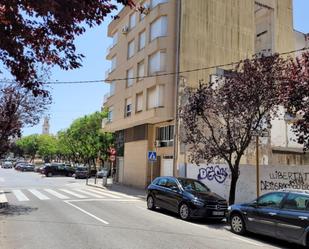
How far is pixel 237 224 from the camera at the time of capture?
12.1m

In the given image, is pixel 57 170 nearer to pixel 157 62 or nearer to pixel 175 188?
pixel 157 62

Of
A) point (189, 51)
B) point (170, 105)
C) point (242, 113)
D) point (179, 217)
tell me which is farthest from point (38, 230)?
point (189, 51)

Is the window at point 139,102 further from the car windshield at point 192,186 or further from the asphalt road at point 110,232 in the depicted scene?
the asphalt road at point 110,232

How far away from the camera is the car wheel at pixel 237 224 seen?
11.8 m

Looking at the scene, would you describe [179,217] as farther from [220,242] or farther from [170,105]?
[170,105]

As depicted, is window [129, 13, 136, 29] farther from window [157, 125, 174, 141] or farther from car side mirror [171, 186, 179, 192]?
car side mirror [171, 186, 179, 192]

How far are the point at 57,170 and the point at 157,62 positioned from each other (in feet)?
101

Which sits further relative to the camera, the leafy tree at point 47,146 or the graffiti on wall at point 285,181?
the leafy tree at point 47,146

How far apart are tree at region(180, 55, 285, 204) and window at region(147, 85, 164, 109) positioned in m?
10.9

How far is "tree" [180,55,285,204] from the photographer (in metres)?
15.4

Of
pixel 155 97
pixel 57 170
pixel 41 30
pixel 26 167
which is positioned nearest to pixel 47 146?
pixel 26 167

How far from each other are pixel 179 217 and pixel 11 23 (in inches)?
469

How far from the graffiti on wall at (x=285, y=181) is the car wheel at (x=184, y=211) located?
4.77 metres

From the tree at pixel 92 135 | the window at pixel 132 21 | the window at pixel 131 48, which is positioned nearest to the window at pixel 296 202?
the window at pixel 131 48
